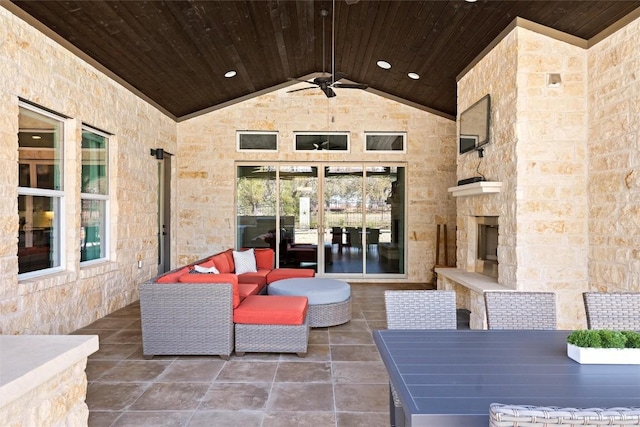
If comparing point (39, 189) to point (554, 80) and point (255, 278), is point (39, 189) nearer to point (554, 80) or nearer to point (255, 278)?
point (255, 278)

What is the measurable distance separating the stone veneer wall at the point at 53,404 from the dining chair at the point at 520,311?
7.57 ft

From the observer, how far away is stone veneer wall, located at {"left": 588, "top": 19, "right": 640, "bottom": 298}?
3790 millimetres

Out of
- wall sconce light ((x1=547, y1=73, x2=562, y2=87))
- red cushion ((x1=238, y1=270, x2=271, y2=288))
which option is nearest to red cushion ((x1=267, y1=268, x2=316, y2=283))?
red cushion ((x1=238, y1=270, x2=271, y2=288))

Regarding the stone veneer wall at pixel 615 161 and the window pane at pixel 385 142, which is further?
the window pane at pixel 385 142

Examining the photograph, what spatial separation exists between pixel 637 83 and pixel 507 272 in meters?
2.25

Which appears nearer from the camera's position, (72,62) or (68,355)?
(68,355)

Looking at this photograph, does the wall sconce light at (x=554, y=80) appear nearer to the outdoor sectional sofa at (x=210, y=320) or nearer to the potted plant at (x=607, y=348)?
the potted plant at (x=607, y=348)

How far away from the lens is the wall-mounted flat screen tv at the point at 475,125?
529 centimetres

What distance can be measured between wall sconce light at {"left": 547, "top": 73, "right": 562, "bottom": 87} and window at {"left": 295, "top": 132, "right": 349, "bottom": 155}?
4.45m

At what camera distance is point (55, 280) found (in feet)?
14.5

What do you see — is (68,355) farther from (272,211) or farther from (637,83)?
(272,211)

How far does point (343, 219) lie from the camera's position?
8633 mm

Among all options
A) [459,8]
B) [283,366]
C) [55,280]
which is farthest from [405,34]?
[55,280]

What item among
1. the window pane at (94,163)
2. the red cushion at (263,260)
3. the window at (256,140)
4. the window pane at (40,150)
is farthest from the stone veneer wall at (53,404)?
the window at (256,140)
